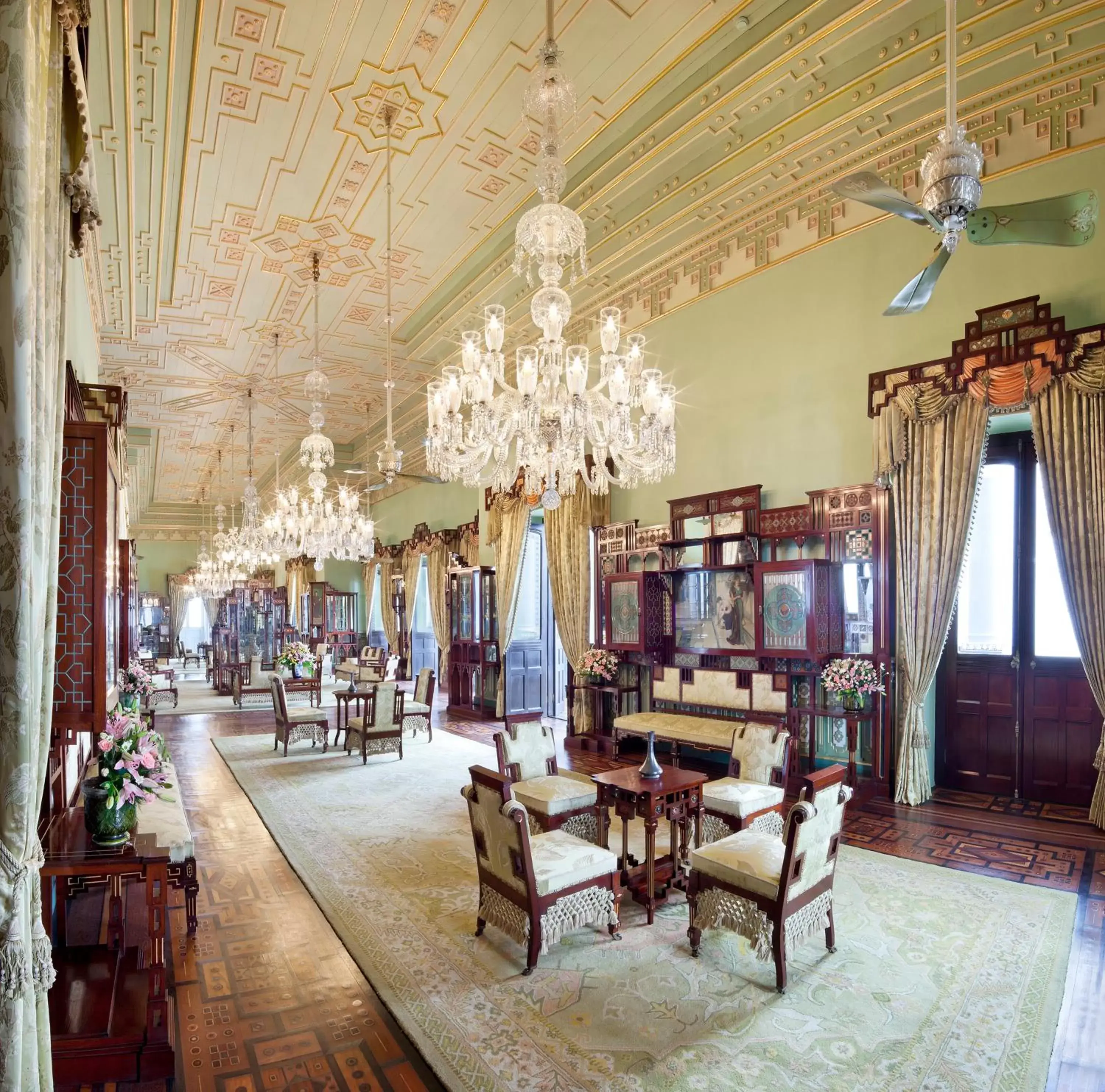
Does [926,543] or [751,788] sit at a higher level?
[926,543]

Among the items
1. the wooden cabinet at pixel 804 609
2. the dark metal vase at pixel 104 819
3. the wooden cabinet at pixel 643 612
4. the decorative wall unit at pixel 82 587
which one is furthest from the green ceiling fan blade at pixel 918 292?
the wooden cabinet at pixel 643 612

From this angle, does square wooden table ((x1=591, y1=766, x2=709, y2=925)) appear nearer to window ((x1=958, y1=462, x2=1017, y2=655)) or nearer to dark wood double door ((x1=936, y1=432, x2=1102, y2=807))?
dark wood double door ((x1=936, y1=432, x2=1102, y2=807))

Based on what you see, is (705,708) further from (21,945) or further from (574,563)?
(21,945)

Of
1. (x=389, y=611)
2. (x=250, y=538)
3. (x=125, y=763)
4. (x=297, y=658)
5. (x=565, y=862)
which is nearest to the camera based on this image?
(x=125, y=763)

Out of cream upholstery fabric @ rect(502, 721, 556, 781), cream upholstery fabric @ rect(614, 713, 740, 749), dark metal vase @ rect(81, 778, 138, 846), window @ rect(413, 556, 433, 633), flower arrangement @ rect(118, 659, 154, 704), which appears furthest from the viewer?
window @ rect(413, 556, 433, 633)

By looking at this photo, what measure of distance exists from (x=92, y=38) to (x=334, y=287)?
3.77m

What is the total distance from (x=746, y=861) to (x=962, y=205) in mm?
2884

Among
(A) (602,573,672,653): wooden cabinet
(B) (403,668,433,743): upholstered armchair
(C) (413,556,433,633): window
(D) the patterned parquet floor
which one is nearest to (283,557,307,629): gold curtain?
(C) (413,556,433,633): window

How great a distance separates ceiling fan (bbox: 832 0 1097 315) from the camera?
2748 mm

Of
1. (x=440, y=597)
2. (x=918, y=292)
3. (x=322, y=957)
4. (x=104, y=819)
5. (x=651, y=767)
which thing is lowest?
(x=322, y=957)

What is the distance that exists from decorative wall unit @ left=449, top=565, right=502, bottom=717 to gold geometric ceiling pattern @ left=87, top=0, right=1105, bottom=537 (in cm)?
428

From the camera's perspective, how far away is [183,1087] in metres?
2.50

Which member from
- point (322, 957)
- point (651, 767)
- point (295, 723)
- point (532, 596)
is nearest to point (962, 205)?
point (651, 767)

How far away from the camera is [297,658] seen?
11008 mm
